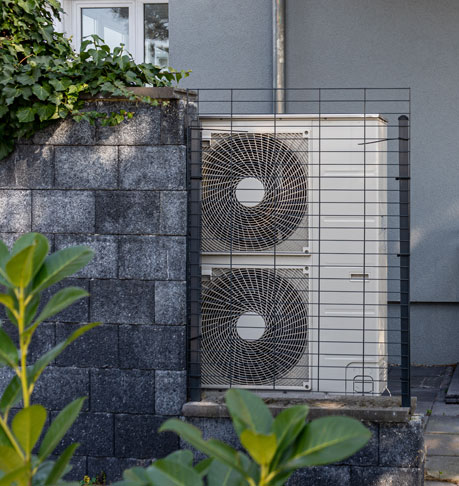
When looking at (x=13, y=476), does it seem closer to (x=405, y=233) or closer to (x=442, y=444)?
(x=405, y=233)

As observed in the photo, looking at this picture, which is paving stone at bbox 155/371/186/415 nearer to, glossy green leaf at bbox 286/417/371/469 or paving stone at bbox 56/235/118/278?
paving stone at bbox 56/235/118/278

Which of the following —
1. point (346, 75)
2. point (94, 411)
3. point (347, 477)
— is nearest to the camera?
point (347, 477)

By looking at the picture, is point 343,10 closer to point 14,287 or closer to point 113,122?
point 113,122

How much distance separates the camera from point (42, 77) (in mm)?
3357

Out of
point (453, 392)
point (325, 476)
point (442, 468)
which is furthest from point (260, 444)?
point (453, 392)

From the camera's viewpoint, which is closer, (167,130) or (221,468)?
(221,468)

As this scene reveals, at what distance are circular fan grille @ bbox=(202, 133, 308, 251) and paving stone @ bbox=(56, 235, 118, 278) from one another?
1.54ft

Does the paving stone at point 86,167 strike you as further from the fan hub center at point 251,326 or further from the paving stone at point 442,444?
the paving stone at point 442,444

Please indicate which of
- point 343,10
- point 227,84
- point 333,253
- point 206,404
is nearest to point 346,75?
point 343,10

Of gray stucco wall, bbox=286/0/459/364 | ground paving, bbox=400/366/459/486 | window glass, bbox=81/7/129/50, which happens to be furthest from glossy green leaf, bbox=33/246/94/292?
window glass, bbox=81/7/129/50

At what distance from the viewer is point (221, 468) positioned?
1.10 meters

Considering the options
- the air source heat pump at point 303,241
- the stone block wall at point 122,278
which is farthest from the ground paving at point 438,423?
the stone block wall at point 122,278

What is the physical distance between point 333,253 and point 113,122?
1144 millimetres

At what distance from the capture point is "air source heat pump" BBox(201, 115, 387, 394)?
337cm
